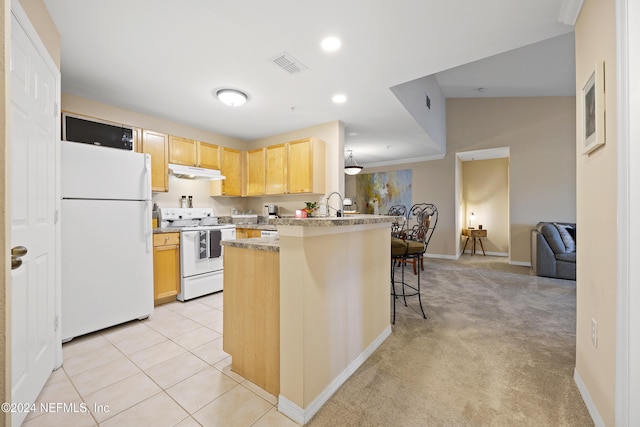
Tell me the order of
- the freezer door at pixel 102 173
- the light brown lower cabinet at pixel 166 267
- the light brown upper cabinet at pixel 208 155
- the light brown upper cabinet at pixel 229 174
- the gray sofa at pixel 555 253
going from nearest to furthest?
the freezer door at pixel 102 173 < the light brown lower cabinet at pixel 166 267 < the light brown upper cabinet at pixel 208 155 < the gray sofa at pixel 555 253 < the light brown upper cabinet at pixel 229 174

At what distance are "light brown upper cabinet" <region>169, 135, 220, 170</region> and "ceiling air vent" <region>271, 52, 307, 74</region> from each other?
218 cm

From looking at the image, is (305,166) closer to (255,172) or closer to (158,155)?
(255,172)

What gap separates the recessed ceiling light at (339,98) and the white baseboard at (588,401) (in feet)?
10.2

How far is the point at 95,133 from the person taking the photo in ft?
9.90

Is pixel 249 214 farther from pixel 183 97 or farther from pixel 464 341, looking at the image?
pixel 464 341

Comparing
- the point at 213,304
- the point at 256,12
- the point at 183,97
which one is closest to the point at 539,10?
the point at 256,12

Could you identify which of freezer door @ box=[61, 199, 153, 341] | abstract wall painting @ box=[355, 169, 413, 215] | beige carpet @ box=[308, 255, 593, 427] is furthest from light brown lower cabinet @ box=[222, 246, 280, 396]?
abstract wall painting @ box=[355, 169, 413, 215]

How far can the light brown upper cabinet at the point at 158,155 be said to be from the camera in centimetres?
351

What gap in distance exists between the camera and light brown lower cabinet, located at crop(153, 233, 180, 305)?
10.1ft

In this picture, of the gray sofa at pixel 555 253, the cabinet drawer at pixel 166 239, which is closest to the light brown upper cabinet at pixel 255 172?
the cabinet drawer at pixel 166 239

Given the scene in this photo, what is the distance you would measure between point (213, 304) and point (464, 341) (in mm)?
2702

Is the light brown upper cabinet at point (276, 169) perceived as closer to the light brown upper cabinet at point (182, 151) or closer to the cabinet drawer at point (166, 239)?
the light brown upper cabinet at point (182, 151)

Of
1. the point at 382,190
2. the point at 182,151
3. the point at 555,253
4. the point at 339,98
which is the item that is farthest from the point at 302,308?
the point at 382,190

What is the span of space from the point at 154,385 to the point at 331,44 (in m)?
2.78
